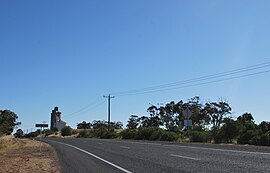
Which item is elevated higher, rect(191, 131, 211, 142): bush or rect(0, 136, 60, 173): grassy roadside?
rect(191, 131, 211, 142): bush

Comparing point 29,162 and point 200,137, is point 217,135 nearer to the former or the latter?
point 200,137

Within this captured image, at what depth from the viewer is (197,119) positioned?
244 feet

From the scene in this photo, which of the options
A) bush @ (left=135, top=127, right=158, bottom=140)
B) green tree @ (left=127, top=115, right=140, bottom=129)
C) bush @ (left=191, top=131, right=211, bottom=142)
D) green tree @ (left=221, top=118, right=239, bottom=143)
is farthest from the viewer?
green tree @ (left=127, top=115, right=140, bottom=129)

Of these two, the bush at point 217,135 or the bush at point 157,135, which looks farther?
the bush at point 157,135

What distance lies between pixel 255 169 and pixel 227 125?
2332 centimetres

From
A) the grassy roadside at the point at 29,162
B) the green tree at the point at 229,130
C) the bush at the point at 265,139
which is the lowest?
Answer: the grassy roadside at the point at 29,162

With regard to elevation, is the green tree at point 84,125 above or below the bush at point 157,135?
above

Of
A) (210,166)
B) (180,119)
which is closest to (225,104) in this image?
(180,119)

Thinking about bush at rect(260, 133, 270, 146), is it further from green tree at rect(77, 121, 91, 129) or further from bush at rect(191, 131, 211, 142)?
green tree at rect(77, 121, 91, 129)

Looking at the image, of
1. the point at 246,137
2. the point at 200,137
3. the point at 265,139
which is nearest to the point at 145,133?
the point at 200,137

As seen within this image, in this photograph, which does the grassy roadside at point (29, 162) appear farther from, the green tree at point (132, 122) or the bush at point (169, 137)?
the green tree at point (132, 122)

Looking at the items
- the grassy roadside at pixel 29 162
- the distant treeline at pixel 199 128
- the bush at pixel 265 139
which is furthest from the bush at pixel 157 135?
the grassy roadside at pixel 29 162

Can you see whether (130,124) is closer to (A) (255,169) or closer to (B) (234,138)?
(B) (234,138)

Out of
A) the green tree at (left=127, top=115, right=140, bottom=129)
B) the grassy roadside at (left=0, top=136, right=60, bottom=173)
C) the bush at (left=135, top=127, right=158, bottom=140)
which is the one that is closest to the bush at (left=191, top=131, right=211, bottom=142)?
the bush at (left=135, top=127, right=158, bottom=140)
